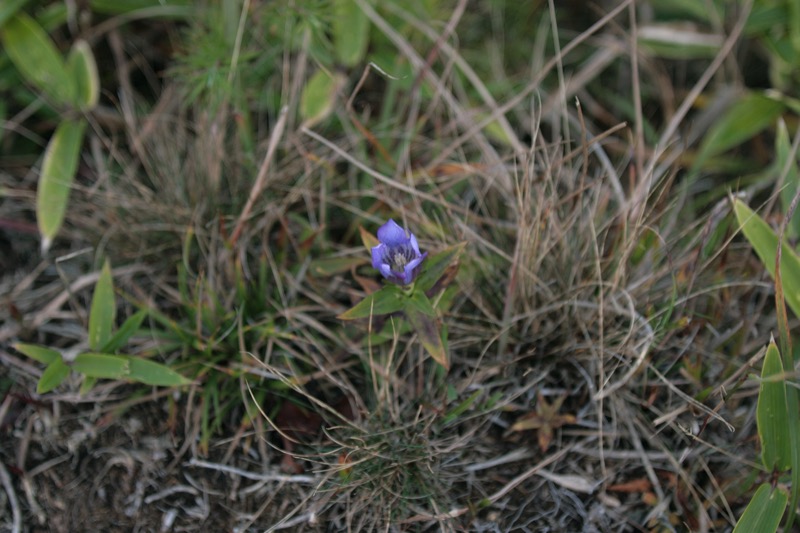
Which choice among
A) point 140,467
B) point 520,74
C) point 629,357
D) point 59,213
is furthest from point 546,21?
point 140,467

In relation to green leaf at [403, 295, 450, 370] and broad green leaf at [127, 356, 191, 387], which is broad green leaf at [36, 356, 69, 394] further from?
green leaf at [403, 295, 450, 370]

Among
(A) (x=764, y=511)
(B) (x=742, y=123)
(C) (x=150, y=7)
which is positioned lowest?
(A) (x=764, y=511)

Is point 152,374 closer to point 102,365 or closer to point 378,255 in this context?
point 102,365

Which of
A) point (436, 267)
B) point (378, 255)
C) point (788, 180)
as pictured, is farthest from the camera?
point (788, 180)

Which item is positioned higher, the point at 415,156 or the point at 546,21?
the point at 546,21

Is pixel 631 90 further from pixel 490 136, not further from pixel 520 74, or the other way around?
pixel 490 136

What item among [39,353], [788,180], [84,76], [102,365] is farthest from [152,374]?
[788,180]

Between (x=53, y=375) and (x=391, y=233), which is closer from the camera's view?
(x=391, y=233)

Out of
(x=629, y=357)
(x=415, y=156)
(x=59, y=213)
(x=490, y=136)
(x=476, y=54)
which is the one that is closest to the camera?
(x=629, y=357)
